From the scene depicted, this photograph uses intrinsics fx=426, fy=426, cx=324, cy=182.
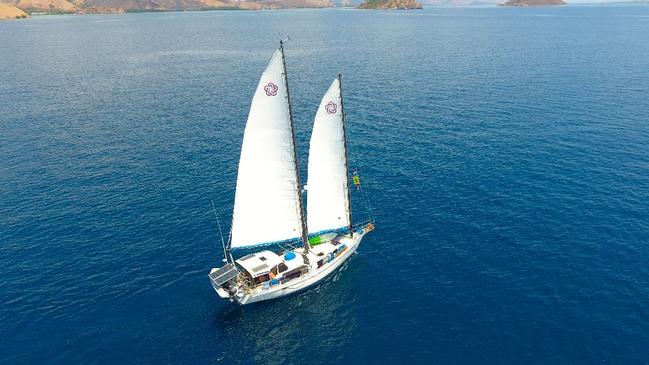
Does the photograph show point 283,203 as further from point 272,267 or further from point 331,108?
point 331,108

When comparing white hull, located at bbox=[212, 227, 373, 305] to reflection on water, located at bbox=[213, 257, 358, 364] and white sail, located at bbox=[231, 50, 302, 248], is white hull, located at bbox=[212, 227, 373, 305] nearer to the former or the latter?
reflection on water, located at bbox=[213, 257, 358, 364]

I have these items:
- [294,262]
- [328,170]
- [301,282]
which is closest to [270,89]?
[328,170]

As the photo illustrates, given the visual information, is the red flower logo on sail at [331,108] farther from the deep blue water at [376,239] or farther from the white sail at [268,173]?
the deep blue water at [376,239]

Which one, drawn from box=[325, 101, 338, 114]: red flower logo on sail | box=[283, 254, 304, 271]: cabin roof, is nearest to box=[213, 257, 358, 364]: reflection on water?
box=[283, 254, 304, 271]: cabin roof

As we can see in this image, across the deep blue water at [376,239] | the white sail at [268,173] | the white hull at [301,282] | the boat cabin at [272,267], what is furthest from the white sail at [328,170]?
the deep blue water at [376,239]

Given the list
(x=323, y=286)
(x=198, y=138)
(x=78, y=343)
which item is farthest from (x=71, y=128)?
(x=323, y=286)

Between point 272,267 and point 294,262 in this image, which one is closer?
point 272,267
